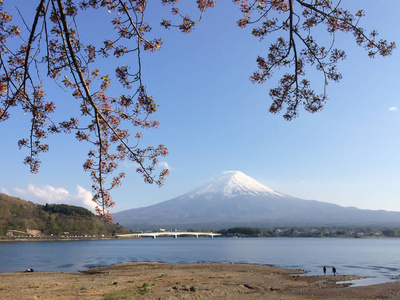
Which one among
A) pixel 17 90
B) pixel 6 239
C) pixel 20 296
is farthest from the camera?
pixel 6 239

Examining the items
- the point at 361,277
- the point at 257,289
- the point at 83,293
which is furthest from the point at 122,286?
the point at 361,277

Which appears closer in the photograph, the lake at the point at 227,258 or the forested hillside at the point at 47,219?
the lake at the point at 227,258

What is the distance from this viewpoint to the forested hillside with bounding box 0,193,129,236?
110438 mm

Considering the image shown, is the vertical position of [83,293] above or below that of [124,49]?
below

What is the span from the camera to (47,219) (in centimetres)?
12356

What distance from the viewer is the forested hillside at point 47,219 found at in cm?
11044

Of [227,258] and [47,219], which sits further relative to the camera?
[47,219]

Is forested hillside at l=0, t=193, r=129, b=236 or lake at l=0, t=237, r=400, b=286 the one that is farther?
forested hillside at l=0, t=193, r=129, b=236

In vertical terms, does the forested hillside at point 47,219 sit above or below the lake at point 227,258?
above

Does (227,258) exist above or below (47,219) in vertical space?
below

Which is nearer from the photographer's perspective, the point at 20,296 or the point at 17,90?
the point at 17,90

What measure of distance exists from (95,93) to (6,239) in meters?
116

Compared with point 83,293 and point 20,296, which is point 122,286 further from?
point 20,296

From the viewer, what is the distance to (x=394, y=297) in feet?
64.2
